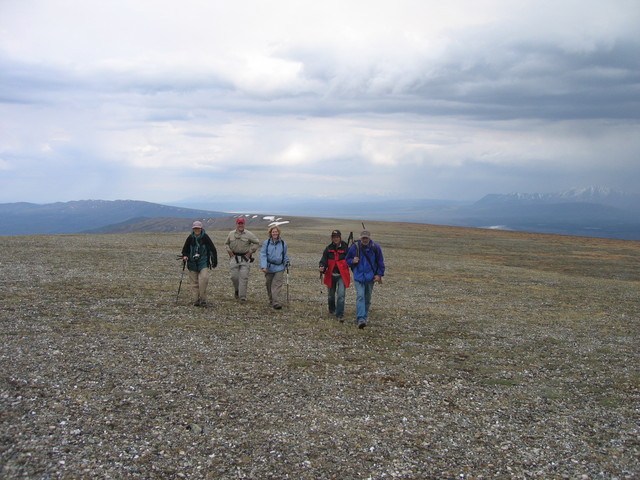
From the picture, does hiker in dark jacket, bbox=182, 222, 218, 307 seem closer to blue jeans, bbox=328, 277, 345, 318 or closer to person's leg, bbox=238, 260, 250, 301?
person's leg, bbox=238, 260, 250, 301

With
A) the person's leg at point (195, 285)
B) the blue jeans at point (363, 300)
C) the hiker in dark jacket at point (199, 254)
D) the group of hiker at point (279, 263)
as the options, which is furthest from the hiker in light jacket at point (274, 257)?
the blue jeans at point (363, 300)

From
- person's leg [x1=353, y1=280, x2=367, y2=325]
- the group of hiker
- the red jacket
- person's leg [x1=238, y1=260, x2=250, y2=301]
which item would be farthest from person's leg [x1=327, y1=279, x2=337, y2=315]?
person's leg [x1=238, y1=260, x2=250, y2=301]

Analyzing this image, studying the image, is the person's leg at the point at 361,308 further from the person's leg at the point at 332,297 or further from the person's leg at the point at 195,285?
the person's leg at the point at 195,285

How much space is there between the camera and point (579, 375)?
1292 cm

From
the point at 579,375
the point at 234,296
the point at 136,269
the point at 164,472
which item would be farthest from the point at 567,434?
the point at 136,269

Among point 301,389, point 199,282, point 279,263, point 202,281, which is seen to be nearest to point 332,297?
point 279,263

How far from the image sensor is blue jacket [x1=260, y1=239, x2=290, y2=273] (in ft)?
57.7

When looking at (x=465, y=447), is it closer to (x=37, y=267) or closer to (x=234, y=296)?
(x=234, y=296)

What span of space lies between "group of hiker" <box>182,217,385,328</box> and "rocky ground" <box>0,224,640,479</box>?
0.89 meters

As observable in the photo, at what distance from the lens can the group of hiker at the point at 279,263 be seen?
15.8 meters

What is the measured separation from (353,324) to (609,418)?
8506 millimetres

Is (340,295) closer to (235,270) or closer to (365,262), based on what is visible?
(365,262)

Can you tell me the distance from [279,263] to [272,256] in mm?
377

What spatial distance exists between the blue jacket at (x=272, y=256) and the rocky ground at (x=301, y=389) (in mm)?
1766
